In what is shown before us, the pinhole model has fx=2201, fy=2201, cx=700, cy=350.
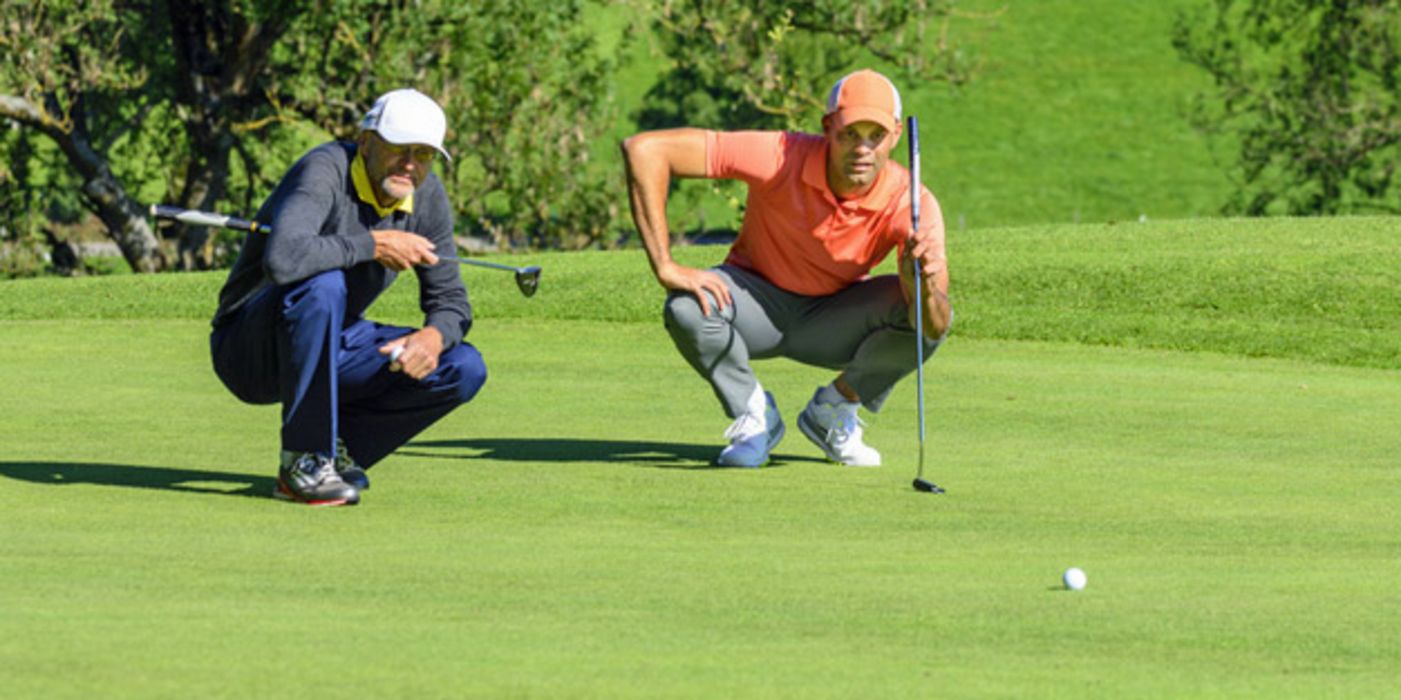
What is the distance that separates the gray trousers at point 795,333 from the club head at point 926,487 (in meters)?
0.99

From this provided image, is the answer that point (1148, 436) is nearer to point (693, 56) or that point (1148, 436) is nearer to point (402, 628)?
point (402, 628)

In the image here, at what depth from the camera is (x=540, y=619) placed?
15.5 feet

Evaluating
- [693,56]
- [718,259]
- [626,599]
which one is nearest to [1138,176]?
[693,56]

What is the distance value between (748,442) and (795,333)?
2.14 ft

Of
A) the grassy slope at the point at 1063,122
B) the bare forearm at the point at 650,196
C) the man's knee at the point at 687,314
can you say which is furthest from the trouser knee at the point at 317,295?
the grassy slope at the point at 1063,122

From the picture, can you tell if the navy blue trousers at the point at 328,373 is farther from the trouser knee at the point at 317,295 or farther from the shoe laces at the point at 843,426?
Result: the shoe laces at the point at 843,426

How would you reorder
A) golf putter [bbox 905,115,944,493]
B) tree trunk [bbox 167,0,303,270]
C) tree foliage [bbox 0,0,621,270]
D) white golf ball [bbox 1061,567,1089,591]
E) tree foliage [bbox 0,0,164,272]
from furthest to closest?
tree trunk [bbox 167,0,303,270]
tree foliage [bbox 0,0,621,270]
tree foliage [bbox 0,0,164,272]
golf putter [bbox 905,115,944,493]
white golf ball [bbox 1061,567,1089,591]

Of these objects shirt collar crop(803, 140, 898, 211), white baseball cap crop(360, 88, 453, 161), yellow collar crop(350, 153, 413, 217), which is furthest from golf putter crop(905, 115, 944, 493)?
yellow collar crop(350, 153, 413, 217)

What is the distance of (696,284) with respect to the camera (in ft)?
25.9

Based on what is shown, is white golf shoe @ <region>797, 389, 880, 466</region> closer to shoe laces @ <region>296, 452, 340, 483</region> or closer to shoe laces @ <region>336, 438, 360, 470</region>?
shoe laces @ <region>336, 438, 360, 470</region>

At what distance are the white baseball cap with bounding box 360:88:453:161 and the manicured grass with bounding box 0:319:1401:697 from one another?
112 cm

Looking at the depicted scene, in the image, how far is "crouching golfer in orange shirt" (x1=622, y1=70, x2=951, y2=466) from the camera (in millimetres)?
7645

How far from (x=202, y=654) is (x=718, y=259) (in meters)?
12.9

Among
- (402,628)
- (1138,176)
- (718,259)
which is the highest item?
(402,628)
